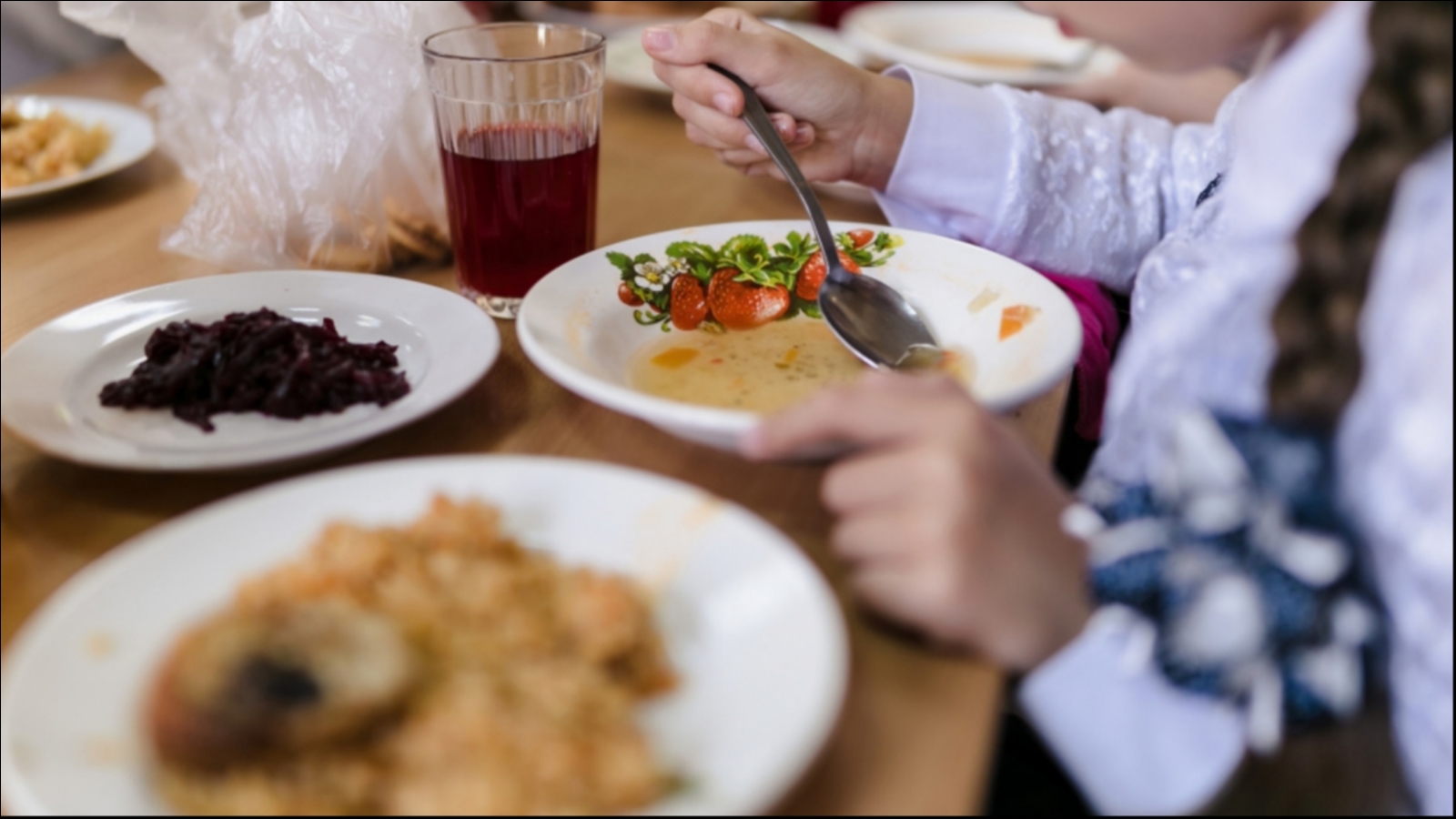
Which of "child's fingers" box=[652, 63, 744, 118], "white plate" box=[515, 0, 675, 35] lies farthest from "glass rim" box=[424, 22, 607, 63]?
"white plate" box=[515, 0, 675, 35]

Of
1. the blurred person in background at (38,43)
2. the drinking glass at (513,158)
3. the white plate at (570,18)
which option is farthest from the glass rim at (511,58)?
the blurred person in background at (38,43)

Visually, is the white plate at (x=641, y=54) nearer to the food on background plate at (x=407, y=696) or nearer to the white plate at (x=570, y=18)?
the white plate at (x=570, y=18)

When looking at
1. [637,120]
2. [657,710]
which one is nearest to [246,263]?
[637,120]

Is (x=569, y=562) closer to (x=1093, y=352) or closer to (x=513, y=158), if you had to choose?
(x=513, y=158)

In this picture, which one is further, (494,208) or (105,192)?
(105,192)

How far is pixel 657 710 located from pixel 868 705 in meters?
0.11

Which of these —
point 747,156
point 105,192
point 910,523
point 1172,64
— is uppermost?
point 1172,64

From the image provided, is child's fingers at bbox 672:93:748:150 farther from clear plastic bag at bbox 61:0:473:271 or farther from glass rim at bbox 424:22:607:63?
clear plastic bag at bbox 61:0:473:271

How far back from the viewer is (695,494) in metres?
0.60

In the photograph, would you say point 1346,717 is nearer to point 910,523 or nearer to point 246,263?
point 910,523

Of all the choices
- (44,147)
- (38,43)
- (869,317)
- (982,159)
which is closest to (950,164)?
(982,159)

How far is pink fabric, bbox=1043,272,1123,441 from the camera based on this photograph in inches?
43.9

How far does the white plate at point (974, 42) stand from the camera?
1.60 metres

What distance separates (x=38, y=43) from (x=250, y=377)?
152 centimetres
